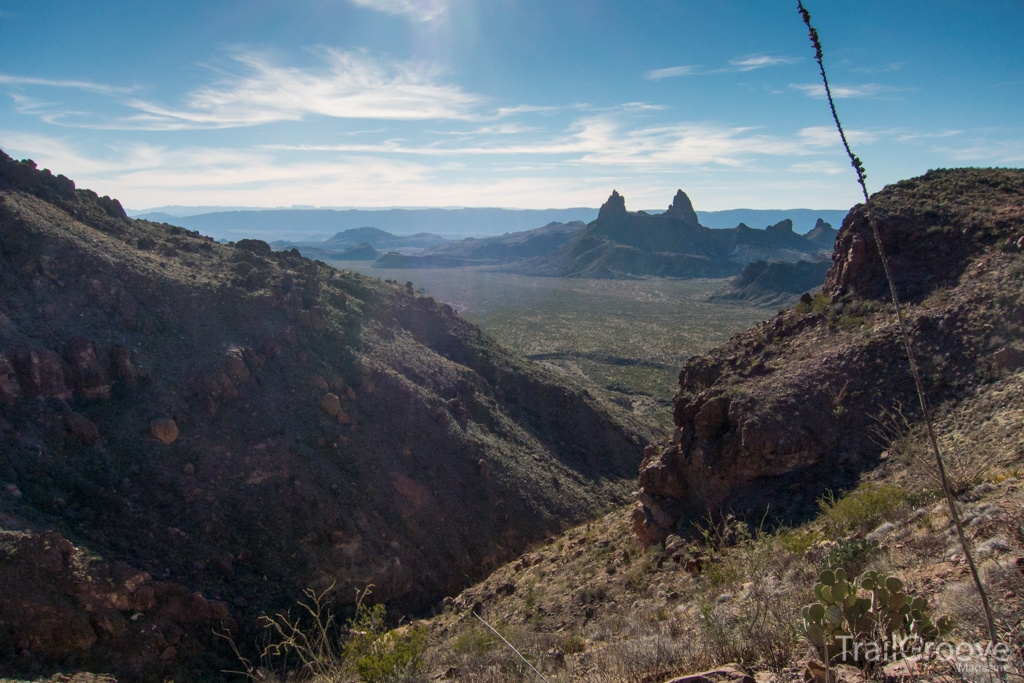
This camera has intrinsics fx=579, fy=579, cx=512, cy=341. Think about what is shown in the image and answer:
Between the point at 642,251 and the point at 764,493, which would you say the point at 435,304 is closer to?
the point at 764,493

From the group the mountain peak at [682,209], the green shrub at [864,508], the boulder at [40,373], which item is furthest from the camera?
the mountain peak at [682,209]

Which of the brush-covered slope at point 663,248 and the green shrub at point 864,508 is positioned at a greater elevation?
the brush-covered slope at point 663,248

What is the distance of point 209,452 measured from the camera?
13195 mm

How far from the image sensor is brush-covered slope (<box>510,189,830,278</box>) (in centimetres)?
12975

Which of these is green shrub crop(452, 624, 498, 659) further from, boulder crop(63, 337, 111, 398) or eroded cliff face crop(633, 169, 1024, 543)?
boulder crop(63, 337, 111, 398)

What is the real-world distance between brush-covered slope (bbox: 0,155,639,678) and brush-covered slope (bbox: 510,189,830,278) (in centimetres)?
10918

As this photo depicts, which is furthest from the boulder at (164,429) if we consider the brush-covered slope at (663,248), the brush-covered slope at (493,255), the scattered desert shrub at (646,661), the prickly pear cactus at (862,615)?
the brush-covered slope at (493,255)

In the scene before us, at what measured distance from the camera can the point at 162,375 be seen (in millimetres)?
14109

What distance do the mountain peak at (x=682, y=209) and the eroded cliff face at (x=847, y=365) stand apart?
144 m

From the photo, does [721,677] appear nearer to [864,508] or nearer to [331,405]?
[864,508]

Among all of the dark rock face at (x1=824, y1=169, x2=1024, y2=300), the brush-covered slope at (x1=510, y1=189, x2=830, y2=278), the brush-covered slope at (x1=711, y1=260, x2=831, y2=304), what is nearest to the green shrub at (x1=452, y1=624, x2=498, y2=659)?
the dark rock face at (x1=824, y1=169, x2=1024, y2=300)

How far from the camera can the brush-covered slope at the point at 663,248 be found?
130m

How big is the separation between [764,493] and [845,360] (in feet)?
10.3

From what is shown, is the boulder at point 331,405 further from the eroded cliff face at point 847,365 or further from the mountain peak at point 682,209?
the mountain peak at point 682,209
